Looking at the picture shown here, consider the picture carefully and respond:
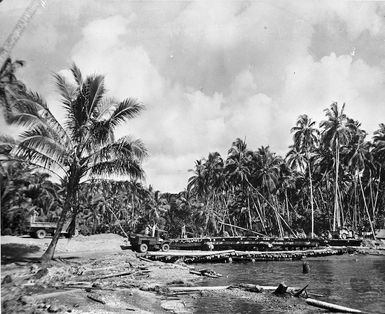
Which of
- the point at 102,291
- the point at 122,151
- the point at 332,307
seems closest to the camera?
the point at 102,291

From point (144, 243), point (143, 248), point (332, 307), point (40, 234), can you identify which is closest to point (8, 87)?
point (332, 307)

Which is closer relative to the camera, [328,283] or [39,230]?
[328,283]

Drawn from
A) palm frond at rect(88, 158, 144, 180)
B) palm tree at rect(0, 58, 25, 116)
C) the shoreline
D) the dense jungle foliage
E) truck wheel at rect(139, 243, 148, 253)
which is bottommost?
the shoreline

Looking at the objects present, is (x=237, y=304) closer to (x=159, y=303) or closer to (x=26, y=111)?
(x=159, y=303)

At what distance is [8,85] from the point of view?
1486cm

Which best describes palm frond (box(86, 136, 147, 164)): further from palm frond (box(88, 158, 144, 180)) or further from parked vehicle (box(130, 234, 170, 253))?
parked vehicle (box(130, 234, 170, 253))

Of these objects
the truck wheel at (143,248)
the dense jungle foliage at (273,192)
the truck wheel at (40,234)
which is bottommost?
the truck wheel at (143,248)

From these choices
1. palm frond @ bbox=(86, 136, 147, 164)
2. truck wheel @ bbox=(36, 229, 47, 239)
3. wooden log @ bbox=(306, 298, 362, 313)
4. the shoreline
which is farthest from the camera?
truck wheel @ bbox=(36, 229, 47, 239)

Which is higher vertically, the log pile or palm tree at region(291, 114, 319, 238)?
palm tree at region(291, 114, 319, 238)

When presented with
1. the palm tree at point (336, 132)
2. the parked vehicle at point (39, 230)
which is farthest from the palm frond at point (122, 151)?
the palm tree at point (336, 132)

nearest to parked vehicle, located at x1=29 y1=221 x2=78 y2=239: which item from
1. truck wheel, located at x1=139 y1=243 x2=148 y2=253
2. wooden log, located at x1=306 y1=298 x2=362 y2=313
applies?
truck wheel, located at x1=139 y1=243 x2=148 y2=253

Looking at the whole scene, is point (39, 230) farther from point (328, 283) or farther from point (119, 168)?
point (328, 283)

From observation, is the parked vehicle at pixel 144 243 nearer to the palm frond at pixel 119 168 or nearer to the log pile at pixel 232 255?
the log pile at pixel 232 255

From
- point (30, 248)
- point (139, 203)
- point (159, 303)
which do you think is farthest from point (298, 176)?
point (159, 303)
